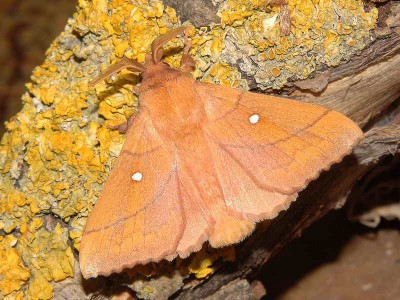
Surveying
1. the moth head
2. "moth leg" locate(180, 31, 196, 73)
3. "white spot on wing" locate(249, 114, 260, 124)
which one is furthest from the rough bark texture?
the moth head

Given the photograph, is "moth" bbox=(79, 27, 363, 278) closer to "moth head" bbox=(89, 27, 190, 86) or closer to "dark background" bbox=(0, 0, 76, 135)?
"moth head" bbox=(89, 27, 190, 86)

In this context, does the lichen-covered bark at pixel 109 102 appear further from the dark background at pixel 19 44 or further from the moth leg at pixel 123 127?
the dark background at pixel 19 44

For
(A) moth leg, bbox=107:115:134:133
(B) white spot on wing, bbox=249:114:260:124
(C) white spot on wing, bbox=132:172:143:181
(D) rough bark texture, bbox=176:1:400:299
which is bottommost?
(D) rough bark texture, bbox=176:1:400:299

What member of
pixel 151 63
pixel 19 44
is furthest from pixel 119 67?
pixel 19 44

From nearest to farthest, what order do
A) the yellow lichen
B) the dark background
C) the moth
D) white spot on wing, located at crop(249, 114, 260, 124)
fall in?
1. the moth
2. white spot on wing, located at crop(249, 114, 260, 124)
3. the yellow lichen
4. the dark background

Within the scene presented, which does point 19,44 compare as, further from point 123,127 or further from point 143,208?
point 143,208

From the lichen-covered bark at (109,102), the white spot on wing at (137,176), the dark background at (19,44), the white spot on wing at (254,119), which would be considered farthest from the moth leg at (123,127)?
the dark background at (19,44)
